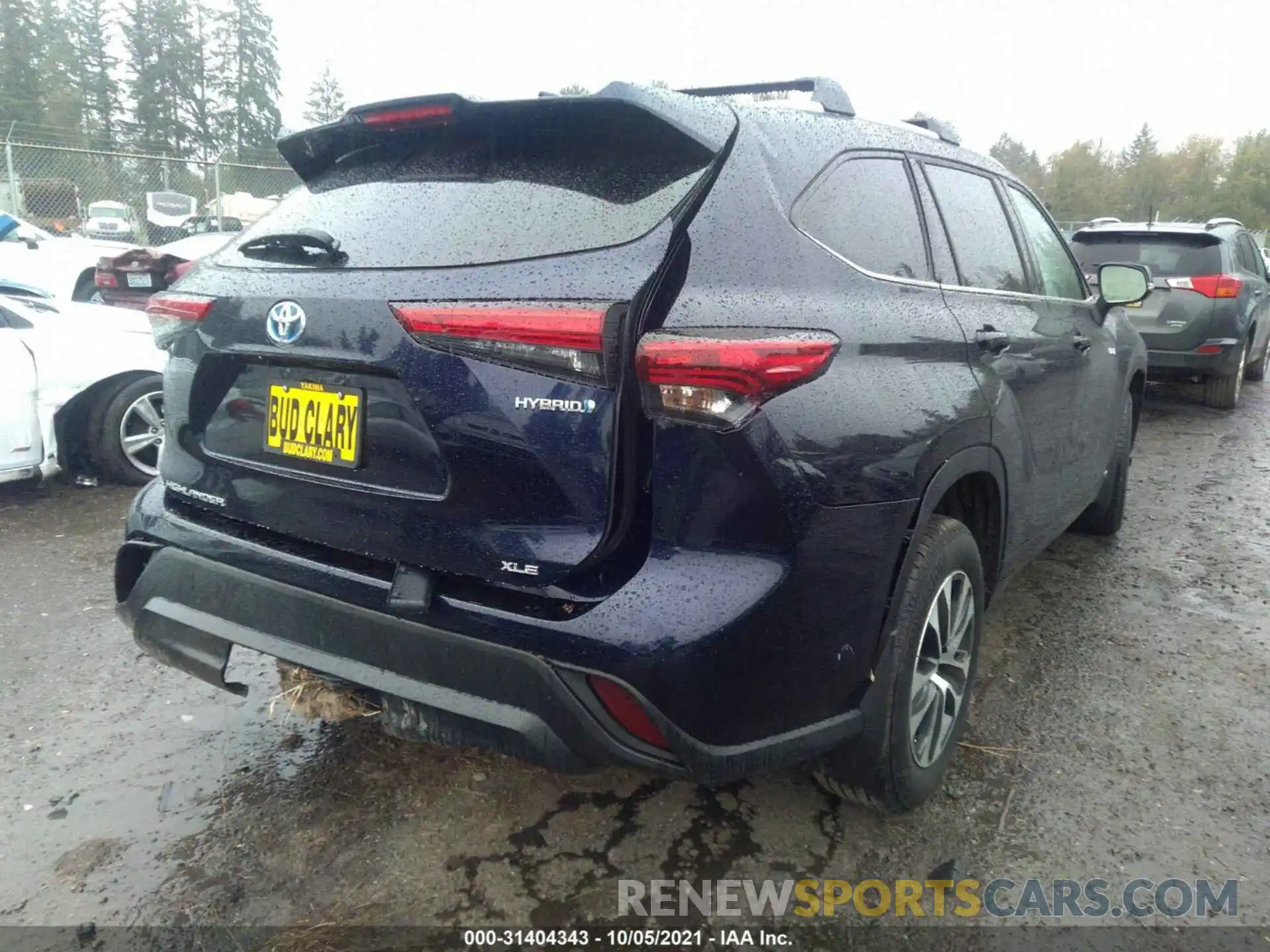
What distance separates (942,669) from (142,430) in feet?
15.9

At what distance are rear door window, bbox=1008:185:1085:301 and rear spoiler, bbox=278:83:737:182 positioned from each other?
6.17 feet

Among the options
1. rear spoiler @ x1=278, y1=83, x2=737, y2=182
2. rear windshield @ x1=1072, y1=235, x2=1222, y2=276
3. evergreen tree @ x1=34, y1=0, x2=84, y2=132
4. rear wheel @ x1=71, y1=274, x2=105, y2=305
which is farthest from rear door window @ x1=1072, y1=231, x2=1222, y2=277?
evergreen tree @ x1=34, y1=0, x2=84, y2=132

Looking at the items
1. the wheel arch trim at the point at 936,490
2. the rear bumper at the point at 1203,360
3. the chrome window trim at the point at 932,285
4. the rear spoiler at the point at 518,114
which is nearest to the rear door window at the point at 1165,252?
the rear bumper at the point at 1203,360

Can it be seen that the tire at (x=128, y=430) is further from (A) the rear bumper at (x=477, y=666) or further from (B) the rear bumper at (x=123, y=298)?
(A) the rear bumper at (x=477, y=666)

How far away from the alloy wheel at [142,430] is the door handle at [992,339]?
4.62 m

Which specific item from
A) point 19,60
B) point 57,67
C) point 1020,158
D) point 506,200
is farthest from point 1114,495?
point 1020,158

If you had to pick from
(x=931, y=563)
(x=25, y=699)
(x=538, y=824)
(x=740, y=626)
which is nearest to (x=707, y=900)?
(x=538, y=824)

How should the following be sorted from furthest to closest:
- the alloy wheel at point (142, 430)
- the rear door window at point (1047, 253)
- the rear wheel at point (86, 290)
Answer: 1. the rear wheel at point (86, 290)
2. the alloy wheel at point (142, 430)
3. the rear door window at point (1047, 253)

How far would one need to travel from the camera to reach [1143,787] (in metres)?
2.78

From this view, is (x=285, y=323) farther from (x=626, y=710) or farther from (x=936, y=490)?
(x=936, y=490)

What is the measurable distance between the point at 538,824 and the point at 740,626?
3.37 feet

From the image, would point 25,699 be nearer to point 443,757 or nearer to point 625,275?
point 443,757

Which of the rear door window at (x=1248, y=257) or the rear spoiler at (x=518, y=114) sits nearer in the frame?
the rear spoiler at (x=518, y=114)

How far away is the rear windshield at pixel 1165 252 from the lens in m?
8.31
